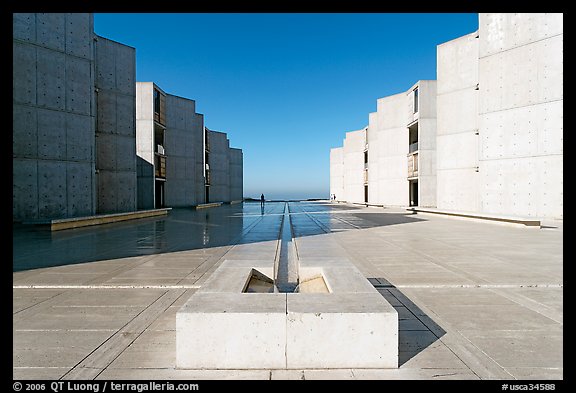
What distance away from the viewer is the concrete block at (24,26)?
563 inches

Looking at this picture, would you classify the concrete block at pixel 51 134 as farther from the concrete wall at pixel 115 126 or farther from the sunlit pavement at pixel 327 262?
the sunlit pavement at pixel 327 262

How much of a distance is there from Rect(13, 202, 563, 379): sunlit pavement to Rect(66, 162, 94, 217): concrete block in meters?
7.83

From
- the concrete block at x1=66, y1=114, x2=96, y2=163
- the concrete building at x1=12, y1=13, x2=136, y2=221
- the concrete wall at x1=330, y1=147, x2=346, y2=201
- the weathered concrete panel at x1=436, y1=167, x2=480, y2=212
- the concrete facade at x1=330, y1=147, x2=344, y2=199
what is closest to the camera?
the concrete building at x1=12, y1=13, x2=136, y2=221

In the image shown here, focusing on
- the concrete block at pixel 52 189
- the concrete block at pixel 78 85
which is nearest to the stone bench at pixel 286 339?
the concrete block at pixel 52 189

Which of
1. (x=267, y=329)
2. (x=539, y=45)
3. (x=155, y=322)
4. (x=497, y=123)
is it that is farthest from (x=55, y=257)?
(x=539, y=45)

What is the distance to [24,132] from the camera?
14469 millimetres

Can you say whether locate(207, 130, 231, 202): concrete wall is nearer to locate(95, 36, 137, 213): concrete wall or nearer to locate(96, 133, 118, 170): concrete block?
locate(95, 36, 137, 213): concrete wall

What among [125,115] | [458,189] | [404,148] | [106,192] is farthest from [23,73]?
[404,148]

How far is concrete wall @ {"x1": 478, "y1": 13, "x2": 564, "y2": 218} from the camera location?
647 inches

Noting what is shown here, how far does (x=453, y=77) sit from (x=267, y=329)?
89.1ft

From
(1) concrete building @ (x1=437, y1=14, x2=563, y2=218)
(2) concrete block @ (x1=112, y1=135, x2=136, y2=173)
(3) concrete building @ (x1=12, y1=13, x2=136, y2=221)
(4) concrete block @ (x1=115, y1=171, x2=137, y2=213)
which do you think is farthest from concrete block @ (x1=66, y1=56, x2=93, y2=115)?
(1) concrete building @ (x1=437, y1=14, x2=563, y2=218)

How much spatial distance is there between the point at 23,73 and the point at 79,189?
19.9ft

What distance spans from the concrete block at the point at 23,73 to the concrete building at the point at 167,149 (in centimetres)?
1246

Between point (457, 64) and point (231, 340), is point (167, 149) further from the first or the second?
point (231, 340)
